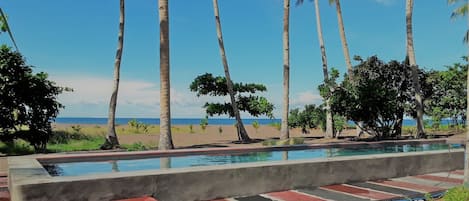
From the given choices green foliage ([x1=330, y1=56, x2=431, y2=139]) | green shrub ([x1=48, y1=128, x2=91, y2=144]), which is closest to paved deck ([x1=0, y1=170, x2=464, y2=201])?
green foliage ([x1=330, y1=56, x2=431, y2=139])

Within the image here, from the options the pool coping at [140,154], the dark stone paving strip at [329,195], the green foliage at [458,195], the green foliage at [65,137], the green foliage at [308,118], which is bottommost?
the dark stone paving strip at [329,195]

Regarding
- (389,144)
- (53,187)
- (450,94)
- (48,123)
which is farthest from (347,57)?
(53,187)

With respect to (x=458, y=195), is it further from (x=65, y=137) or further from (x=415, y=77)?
(x=65, y=137)

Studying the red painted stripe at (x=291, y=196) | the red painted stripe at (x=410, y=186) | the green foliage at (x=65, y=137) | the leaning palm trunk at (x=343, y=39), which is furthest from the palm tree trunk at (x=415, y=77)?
the green foliage at (x=65, y=137)

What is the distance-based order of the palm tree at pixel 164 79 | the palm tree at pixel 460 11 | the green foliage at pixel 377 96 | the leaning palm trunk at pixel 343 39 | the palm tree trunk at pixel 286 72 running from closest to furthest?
1. the palm tree at pixel 164 79
2. the green foliage at pixel 377 96
3. the palm tree trunk at pixel 286 72
4. the palm tree at pixel 460 11
5. the leaning palm trunk at pixel 343 39

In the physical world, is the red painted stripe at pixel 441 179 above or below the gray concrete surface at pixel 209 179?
below

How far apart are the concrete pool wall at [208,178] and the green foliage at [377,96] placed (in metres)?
9.26

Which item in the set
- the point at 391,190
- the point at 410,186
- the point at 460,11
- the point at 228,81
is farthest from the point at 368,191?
the point at 460,11

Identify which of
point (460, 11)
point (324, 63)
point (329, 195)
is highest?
point (460, 11)

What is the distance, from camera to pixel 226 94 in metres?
22.8

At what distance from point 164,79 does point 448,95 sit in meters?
16.2

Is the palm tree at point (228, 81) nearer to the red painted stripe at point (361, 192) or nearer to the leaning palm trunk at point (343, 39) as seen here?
the leaning palm trunk at point (343, 39)

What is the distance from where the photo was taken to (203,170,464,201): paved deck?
6.46 m

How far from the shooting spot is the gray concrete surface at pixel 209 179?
528 centimetres
